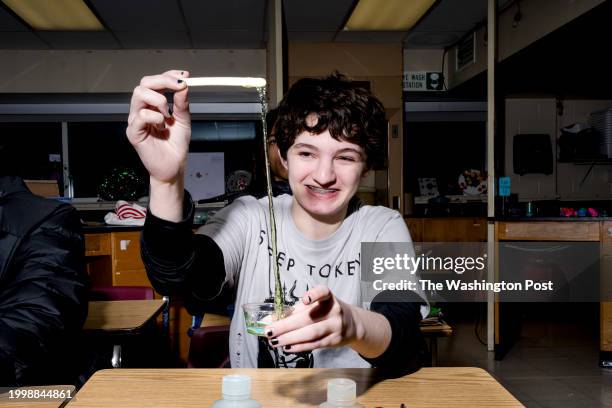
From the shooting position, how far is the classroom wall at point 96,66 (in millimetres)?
5750

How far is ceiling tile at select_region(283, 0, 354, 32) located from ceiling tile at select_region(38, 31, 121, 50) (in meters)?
1.90

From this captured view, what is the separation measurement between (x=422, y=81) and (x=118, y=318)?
512cm

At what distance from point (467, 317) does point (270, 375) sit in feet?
16.0

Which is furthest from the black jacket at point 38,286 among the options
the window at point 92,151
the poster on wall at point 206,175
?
the window at point 92,151

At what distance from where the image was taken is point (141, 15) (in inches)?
186

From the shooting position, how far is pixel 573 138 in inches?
235

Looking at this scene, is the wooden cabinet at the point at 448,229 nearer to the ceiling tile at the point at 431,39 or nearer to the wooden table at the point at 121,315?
the ceiling tile at the point at 431,39

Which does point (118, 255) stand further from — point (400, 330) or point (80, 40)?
point (400, 330)

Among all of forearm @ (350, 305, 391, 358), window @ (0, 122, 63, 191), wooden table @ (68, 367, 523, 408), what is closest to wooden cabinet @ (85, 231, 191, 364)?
window @ (0, 122, 63, 191)

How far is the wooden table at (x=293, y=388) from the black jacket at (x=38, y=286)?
392mm

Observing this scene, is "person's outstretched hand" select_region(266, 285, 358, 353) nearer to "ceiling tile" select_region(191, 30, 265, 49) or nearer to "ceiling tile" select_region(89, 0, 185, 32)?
"ceiling tile" select_region(89, 0, 185, 32)

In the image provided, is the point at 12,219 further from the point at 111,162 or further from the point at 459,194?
the point at 459,194

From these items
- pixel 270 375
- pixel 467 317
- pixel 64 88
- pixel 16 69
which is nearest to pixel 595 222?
pixel 467 317

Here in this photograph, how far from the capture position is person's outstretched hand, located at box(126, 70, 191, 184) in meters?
0.91
